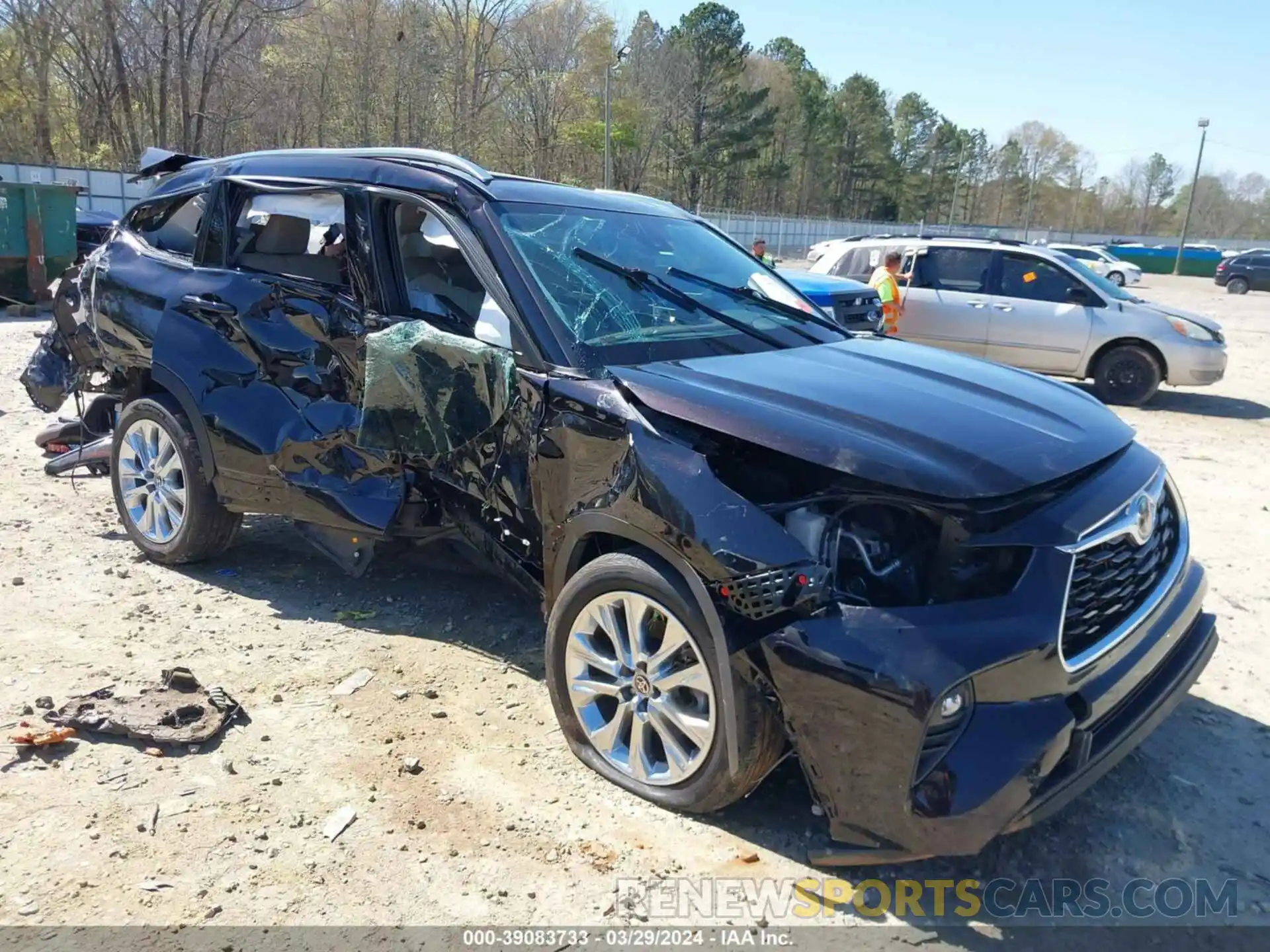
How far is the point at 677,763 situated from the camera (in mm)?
3012

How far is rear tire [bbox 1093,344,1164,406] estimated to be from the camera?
36.6ft

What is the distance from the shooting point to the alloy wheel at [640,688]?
2922 millimetres

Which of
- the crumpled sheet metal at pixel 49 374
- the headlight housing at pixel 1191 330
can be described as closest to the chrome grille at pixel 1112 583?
the crumpled sheet metal at pixel 49 374

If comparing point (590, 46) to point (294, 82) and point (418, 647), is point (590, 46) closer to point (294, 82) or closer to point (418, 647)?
point (294, 82)

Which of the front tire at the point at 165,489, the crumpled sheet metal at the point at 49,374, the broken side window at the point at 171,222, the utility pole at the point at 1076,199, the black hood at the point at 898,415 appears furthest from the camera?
the utility pole at the point at 1076,199

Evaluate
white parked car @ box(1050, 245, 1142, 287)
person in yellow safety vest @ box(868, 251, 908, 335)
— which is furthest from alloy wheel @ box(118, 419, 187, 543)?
white parked car @ box(1050, 245, 1142, 287)

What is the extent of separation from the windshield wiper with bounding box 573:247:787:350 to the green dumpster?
15913mm

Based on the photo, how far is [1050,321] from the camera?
11.4 m

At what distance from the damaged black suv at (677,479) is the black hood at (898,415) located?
0.05 ft

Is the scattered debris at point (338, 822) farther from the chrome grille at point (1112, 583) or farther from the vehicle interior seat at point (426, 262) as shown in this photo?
the chrome grille at point (1112, 583)

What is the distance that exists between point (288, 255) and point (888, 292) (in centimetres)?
780

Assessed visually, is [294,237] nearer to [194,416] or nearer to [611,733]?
[194,416]

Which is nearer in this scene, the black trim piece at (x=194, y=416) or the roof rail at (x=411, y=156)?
the roof rail at (x=411, y=156)

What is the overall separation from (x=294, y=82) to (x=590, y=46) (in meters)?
20.5
